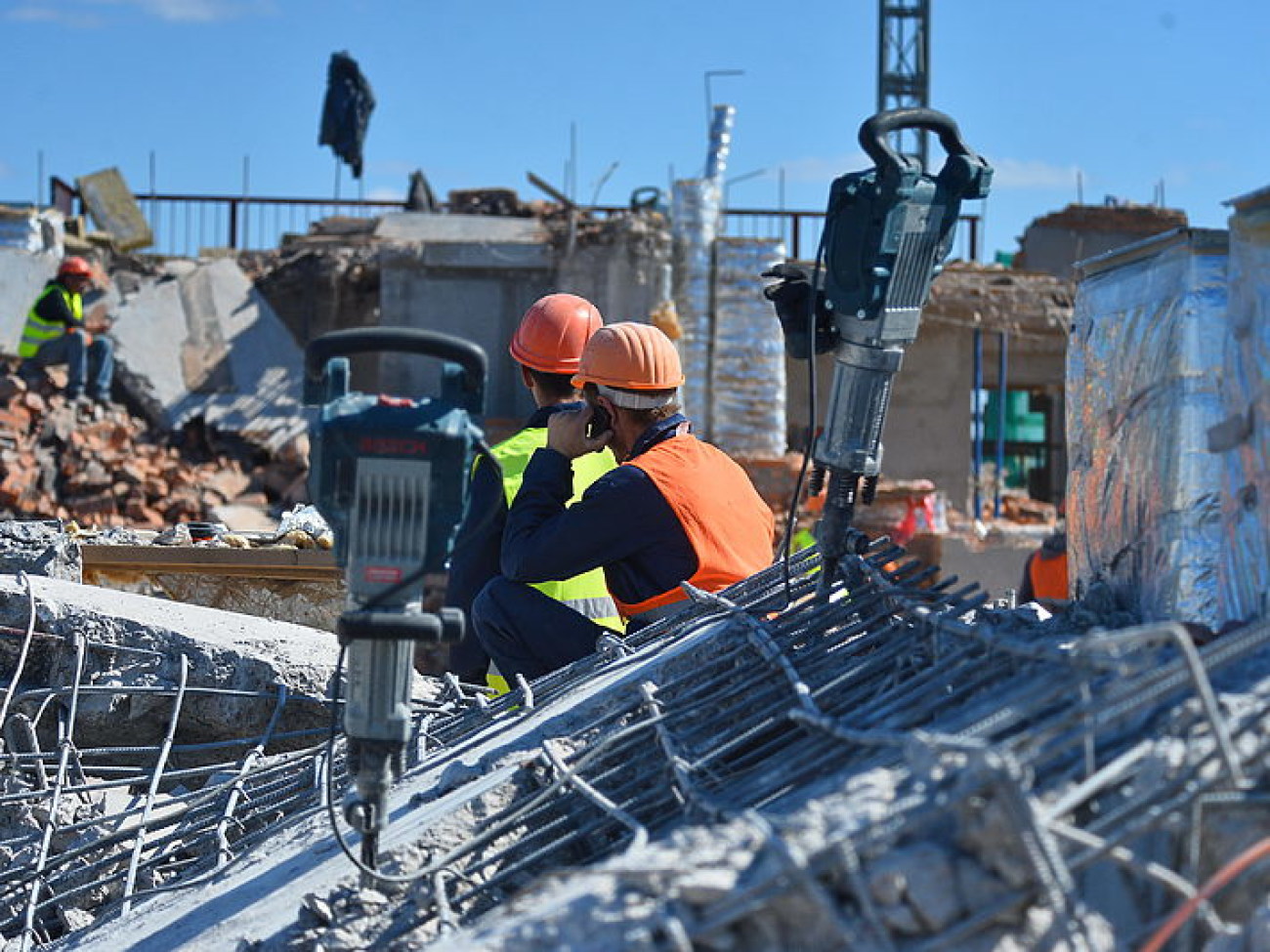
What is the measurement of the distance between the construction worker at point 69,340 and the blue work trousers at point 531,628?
35.8 ft

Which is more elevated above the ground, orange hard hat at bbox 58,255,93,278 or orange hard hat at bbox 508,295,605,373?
orange hard hat at bbox 58,255,93,278

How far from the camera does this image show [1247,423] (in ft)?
8.79

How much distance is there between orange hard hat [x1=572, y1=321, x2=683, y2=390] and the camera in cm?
457

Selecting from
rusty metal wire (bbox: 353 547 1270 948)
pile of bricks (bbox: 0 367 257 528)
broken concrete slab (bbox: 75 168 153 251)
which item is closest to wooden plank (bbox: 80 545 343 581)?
rusty metal wire (bbox: 353 547 1270 948)

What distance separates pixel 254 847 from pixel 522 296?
12009 mm

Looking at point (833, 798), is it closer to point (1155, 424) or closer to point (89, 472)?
point (1155, 424)

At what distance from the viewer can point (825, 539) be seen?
3457mm

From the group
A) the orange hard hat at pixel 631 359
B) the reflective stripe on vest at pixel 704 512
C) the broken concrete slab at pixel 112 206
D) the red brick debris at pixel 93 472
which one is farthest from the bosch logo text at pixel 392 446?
the broken concrete slab at pixel 112 206

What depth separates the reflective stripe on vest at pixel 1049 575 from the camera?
7449 millimetres

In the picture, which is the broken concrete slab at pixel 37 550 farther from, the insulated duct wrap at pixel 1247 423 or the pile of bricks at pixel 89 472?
the pile of bricks at pixel 89 472

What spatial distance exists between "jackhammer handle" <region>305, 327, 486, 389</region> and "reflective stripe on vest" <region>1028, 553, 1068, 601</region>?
5252mm

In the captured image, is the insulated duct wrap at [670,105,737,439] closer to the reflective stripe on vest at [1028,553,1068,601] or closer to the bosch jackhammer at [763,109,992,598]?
the reflective stripe on vest at [1028,553,1068,601]

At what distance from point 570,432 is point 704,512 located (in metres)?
0.42

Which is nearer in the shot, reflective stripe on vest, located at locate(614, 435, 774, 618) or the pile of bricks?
reflective stripe on vest, located at locate(614, 435, 774, 618)
